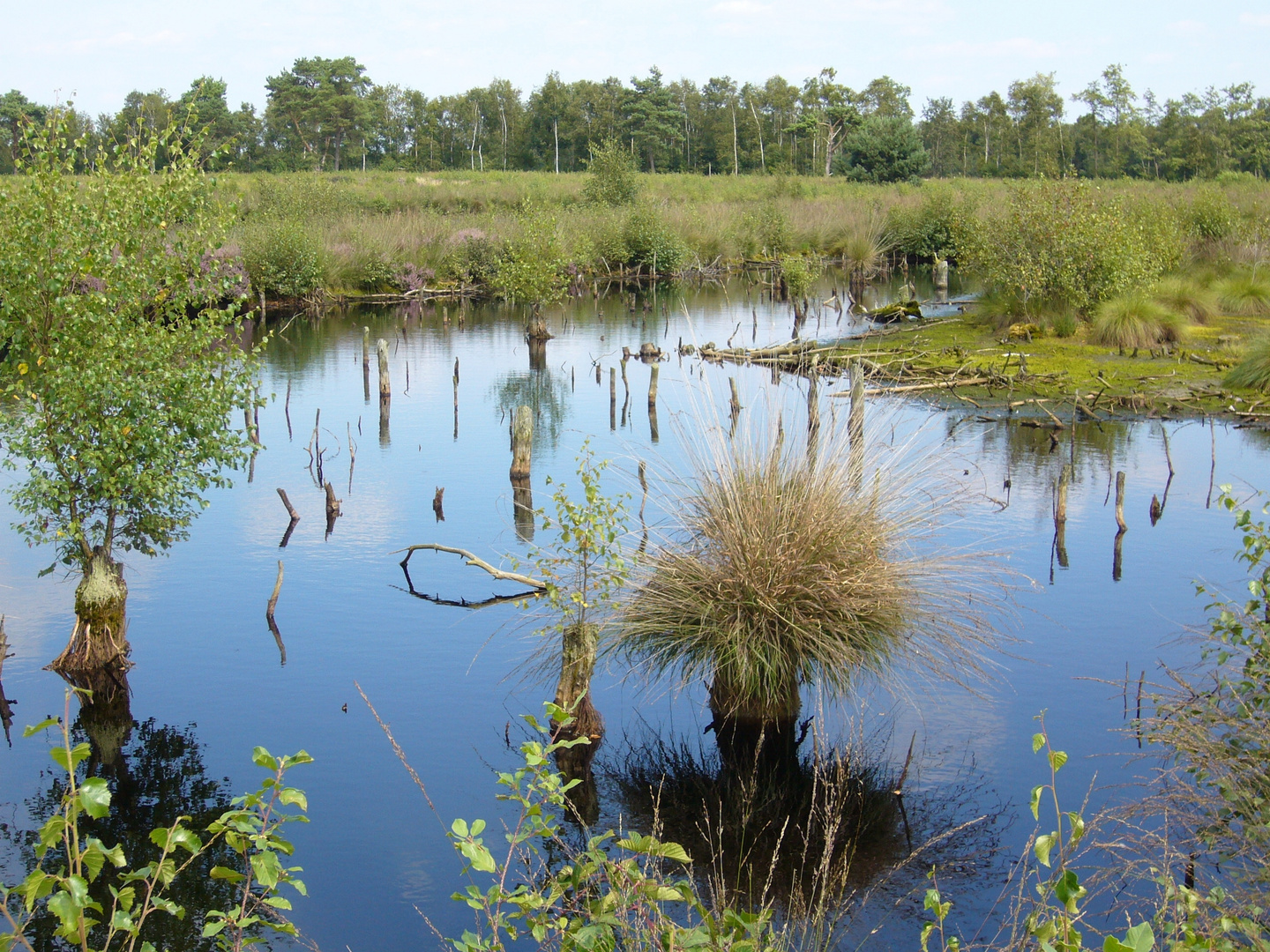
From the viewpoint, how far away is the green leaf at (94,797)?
2.85 metres

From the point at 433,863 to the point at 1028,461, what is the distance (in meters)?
12.3

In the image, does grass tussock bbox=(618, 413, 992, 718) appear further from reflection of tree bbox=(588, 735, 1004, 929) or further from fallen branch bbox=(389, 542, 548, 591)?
fallen branch bbox=(389, 542, 548, 591)

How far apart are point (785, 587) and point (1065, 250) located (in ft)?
63.8

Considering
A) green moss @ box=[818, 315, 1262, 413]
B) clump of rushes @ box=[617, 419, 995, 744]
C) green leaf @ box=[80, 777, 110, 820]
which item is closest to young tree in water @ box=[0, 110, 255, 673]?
clump of rushes @ box=[617, 419, 995, 744]

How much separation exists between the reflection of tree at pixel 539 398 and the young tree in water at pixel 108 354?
31.1 feet

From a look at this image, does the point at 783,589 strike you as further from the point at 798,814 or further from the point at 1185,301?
the point at 1185,301

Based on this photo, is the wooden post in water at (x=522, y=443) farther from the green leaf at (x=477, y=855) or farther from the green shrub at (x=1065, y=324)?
the green shrub at (x=1065, y=324)

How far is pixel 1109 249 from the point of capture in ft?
79.6

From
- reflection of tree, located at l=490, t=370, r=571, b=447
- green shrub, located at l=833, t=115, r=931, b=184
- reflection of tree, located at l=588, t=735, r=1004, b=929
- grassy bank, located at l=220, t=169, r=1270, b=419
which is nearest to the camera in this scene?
reflection of tree, located at l=588, t=735, r=1004, b=929

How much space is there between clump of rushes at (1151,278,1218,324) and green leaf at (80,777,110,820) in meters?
26.8

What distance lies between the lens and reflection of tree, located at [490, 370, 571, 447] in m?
20.4

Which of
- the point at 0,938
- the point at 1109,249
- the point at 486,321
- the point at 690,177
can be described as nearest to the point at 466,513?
the point at 0,938

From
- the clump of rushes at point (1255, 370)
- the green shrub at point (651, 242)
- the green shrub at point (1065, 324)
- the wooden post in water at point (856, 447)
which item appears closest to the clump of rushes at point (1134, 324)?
the green shrub at point (1065, 324)

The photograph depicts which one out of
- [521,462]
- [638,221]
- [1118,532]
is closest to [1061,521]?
[1118,532]
